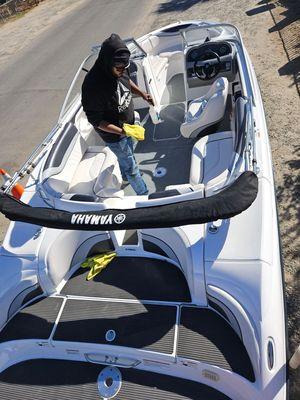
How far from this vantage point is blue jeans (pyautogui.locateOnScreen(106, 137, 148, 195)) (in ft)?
14.1

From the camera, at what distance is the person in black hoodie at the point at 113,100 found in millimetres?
3551

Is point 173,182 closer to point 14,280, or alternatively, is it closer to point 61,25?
point 14,280

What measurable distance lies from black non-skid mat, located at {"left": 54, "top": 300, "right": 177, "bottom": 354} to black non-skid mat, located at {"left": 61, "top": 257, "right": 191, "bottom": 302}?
11cm

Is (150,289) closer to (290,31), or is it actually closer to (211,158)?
(211,158)

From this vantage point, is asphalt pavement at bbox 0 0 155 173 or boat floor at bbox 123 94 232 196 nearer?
boat floor at bbox 123 94 232 196

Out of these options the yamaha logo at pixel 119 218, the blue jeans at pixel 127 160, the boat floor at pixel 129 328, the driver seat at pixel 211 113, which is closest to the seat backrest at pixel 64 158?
the blue jeans at pixel 127 160

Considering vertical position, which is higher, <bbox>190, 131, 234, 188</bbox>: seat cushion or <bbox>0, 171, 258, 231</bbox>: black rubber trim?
<bbox>0, 171, 258, 231</bbox>: black rubber trim

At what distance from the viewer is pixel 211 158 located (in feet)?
14.1

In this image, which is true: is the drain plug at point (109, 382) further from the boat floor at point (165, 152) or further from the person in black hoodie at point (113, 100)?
the boat floor at point (165, 152)

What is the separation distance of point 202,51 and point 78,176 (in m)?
3.16

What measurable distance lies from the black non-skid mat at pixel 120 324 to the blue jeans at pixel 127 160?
5.57ft

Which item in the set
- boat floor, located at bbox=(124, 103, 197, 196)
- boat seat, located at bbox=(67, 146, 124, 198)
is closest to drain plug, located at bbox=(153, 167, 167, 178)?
boat floor, located at bbox=(124, 103, 197, 196)

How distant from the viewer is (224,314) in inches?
113

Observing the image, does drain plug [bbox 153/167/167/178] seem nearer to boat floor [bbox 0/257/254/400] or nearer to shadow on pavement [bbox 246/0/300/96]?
boat floor [bbox 0/257/254/400]
